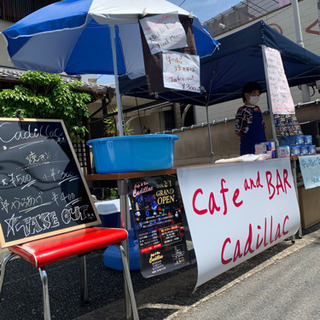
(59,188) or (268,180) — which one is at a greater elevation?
(59,188)

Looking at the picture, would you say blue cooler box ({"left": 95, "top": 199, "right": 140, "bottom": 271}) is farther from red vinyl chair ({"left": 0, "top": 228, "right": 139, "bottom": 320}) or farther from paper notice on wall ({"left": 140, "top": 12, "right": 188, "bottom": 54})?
paper notice on wall ({"left": 140, "top": 12, "right": 188, "bottom": 54})

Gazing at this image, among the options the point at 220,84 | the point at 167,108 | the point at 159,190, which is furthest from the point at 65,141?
the point at 167,108

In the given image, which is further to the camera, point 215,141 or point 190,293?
point 215,141

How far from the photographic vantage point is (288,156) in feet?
9.77

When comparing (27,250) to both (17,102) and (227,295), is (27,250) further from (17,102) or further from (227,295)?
(17,102)

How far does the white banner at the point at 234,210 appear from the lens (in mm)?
1909

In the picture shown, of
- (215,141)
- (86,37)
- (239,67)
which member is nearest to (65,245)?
(86,37)

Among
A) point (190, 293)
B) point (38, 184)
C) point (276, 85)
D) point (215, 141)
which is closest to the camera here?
point (38, 184)

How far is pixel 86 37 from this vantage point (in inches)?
135

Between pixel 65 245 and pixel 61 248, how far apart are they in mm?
46

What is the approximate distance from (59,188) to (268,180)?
1811 mm

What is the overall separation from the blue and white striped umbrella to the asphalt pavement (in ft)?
5.17

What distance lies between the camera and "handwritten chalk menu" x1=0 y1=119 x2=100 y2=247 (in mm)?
1614

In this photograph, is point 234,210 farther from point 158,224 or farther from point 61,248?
point 61,248
